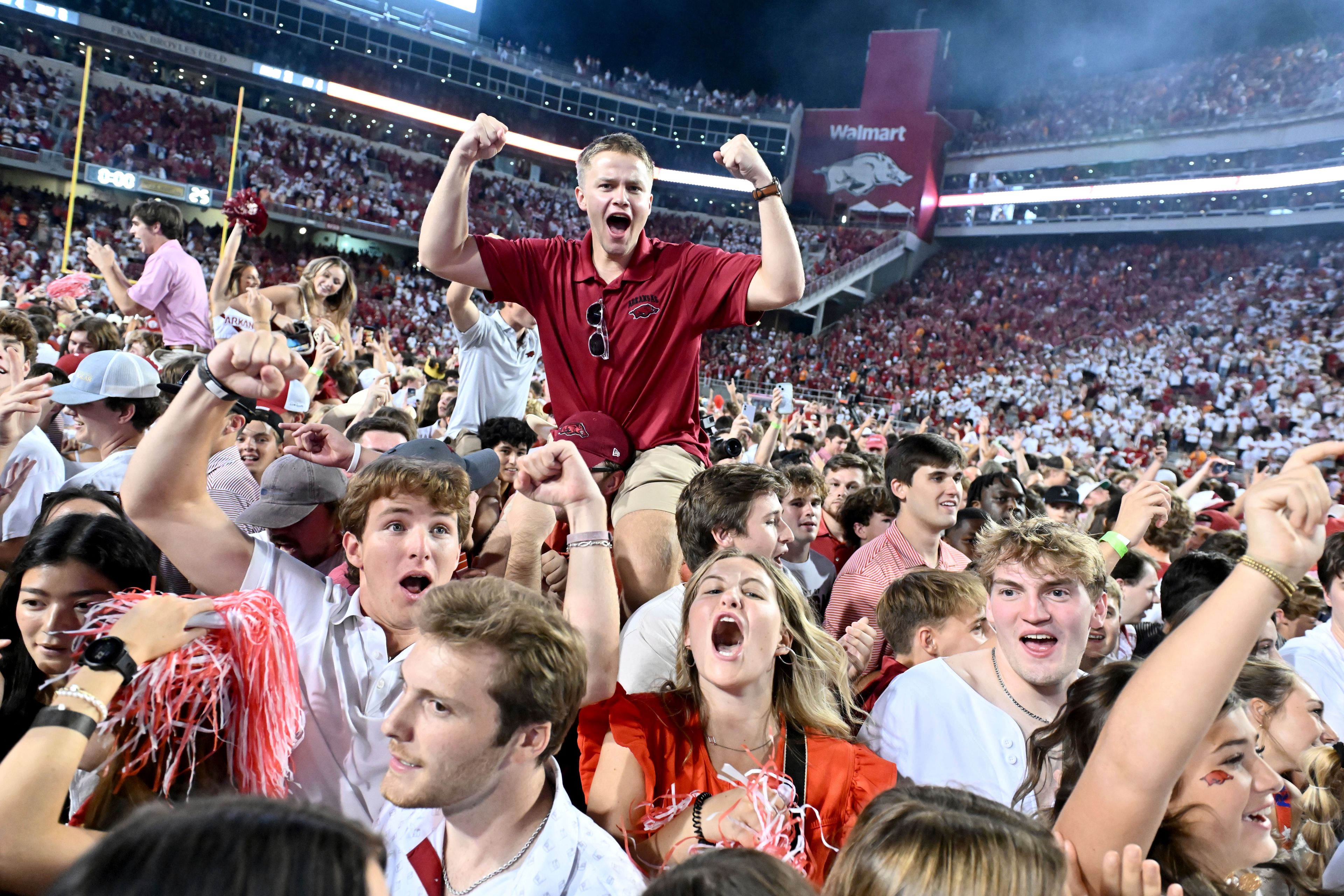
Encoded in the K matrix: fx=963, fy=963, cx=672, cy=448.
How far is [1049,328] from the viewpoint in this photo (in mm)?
31422

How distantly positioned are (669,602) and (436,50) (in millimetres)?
39057

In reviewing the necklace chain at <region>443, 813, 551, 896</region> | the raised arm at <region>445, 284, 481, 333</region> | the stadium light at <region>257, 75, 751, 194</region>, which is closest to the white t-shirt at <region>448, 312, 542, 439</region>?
the raised arm at <region>445, 284, 481, 333</region>

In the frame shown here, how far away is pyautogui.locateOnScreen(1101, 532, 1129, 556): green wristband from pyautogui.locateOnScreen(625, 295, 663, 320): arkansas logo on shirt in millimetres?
1873

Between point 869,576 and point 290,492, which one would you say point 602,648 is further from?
point 869,576

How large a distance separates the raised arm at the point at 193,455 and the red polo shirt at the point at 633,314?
1.31 m

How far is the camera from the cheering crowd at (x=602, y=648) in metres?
1.68

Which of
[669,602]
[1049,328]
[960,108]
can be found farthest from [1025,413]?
[669,602]

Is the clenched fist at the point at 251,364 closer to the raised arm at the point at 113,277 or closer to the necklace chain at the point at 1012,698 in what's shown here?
the necklace chain at the point at 1012,698

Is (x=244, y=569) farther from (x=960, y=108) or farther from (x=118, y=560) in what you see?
(x=960, y=108)

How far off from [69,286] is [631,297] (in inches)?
282

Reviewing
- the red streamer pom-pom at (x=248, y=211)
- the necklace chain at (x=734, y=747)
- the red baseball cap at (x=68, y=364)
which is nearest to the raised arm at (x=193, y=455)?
the necklace chain at (x=734, y=747)

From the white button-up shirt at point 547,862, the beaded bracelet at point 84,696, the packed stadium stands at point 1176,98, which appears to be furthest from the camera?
the packed stadium stands at point 1176,98

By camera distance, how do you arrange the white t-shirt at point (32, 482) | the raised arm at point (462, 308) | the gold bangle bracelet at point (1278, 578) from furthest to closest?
the raised arm at point (462, 308), the white t-shirt at point (32, 482), the gold bangle bracelet at point (1278, 578)

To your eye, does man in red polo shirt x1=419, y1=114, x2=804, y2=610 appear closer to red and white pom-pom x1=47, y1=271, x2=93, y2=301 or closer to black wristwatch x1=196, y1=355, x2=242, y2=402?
black wristwatch x1=196, y1=355, x2=242, y2=402
